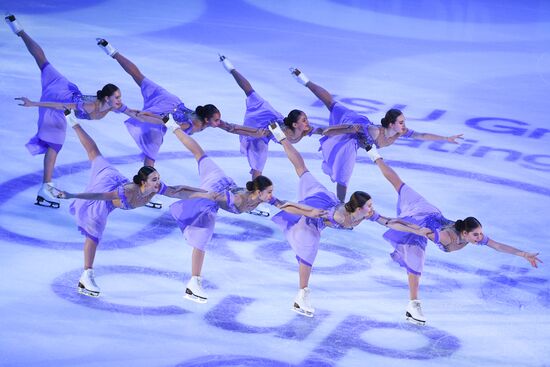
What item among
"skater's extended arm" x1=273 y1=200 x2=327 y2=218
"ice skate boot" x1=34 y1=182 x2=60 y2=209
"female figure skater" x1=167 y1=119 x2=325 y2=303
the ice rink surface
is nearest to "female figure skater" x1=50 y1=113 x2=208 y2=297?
"female figure skater" x1=167 y1=119 x2=325 y2=303

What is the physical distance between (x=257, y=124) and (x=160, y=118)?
102 centimetres

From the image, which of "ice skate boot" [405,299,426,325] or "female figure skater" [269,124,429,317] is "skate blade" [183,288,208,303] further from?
"ice skate boot" [405,299,426,325]

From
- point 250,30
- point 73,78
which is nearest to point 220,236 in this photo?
point 73,78

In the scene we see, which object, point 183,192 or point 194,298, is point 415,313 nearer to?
point 194,298

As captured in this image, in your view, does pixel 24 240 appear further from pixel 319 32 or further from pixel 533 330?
pixel 319 32

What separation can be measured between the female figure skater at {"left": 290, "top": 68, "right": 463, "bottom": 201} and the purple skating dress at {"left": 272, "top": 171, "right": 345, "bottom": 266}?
4.93 ft

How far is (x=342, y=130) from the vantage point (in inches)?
399

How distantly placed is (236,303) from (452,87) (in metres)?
7.65

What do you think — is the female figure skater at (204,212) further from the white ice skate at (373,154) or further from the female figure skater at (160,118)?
the female figure skater at (160,118)

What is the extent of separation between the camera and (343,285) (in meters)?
9.13

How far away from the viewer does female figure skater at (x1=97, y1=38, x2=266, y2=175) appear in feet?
32.5

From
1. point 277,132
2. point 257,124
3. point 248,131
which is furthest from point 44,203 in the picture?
point 277,132

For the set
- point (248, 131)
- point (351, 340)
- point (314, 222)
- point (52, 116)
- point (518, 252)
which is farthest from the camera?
point (248, 131)

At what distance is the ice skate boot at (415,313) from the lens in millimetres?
8508
